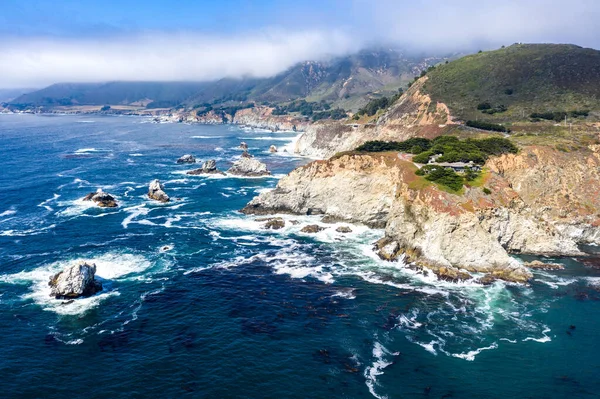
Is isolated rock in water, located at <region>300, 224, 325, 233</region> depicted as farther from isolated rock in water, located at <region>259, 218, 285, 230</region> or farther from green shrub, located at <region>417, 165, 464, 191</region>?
green shrub, located at <region>417, 165, 464, 191</region>

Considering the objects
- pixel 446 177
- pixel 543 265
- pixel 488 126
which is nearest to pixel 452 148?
pixel 446 177

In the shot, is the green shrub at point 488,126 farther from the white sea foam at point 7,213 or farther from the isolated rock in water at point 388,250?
the white sea foam at point 7,213

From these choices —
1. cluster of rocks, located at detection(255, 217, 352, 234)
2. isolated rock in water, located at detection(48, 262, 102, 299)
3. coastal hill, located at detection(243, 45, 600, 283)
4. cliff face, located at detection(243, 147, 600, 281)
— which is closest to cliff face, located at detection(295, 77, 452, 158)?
coastal hill, located at detection(243, 45, 600, 283)

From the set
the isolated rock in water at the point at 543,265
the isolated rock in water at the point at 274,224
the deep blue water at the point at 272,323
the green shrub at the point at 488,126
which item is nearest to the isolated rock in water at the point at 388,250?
the deep blue water at the point at 272,323

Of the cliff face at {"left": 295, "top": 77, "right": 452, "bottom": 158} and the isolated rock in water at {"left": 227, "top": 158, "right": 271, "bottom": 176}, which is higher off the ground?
the cliff face at {"left": 295, "top": 77, "right": 452, "bottom": 158}

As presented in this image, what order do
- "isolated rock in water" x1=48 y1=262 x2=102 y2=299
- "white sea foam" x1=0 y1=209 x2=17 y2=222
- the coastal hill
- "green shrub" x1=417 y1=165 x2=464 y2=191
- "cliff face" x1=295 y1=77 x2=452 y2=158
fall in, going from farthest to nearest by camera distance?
"cliff face" x1=295 y1=77 x2=452 y2=158, "white sea foam" x1=0 y1=209 x2=17 y2=222, "green shrub" x1=417 y1=165 x2=464 y2=191, the coastal hill, "isolated rock in water" x1=48 y1=262 x2=102 y2=299

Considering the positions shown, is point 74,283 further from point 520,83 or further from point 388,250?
point 520,83

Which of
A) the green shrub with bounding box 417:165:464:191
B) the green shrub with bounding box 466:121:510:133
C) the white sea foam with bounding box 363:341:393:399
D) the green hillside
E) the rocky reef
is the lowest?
the white sea foam with bounding box 363:341:393:399
